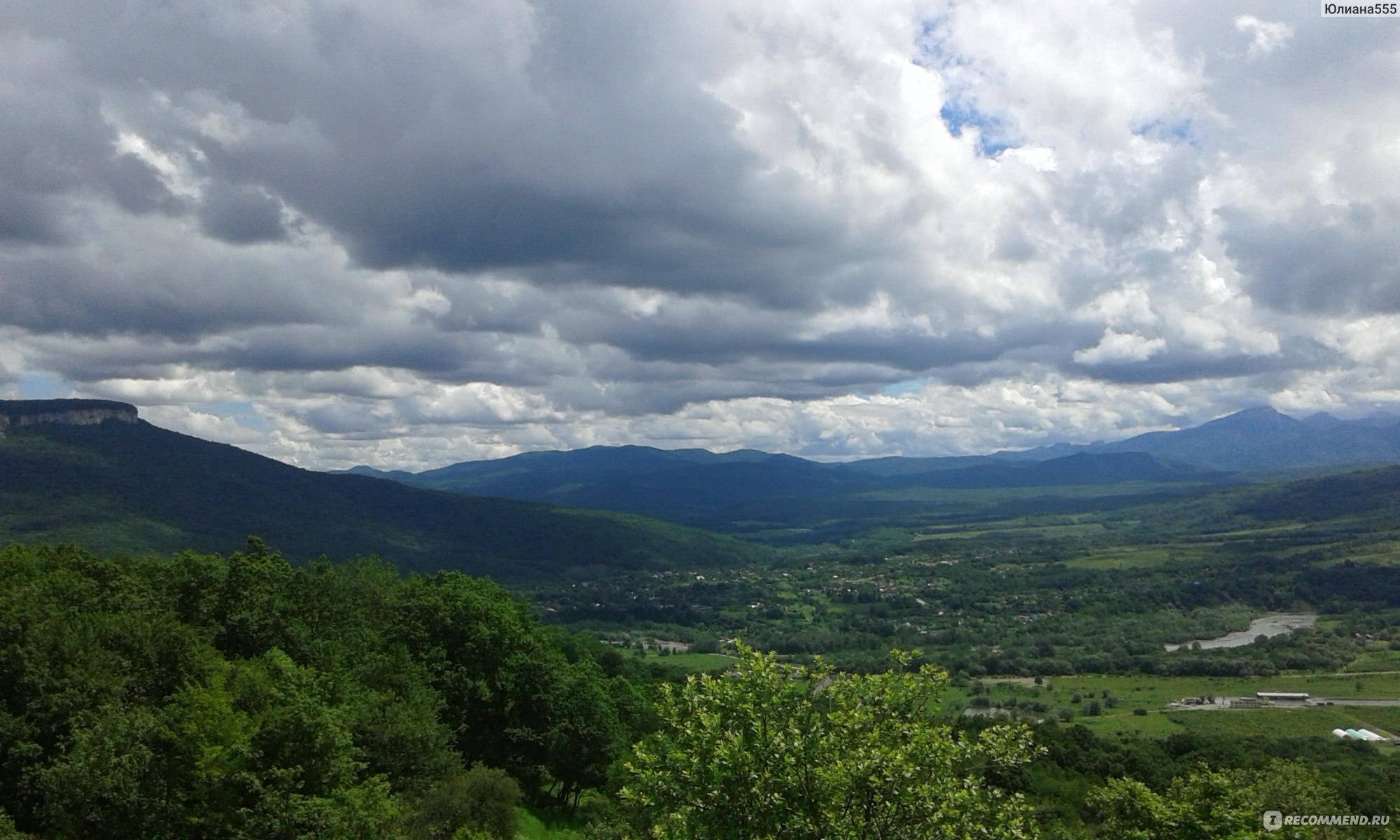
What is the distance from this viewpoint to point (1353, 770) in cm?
6381

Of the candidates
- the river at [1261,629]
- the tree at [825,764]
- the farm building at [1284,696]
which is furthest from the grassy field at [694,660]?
the tree at [825,764]

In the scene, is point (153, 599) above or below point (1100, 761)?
above

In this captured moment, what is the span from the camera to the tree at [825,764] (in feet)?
47.4

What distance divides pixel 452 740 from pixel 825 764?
38264mm

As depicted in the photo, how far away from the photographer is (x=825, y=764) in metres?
15.6

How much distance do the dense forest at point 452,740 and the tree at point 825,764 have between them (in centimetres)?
6

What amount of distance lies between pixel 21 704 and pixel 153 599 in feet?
38.4

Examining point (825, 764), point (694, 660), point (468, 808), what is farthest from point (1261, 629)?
point (825, 764)

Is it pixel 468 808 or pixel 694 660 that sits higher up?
pixel 468 808

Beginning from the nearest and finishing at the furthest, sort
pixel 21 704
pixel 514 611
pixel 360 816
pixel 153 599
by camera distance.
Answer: pixel 360 816 < pixel 21 704 < pixel 153 599 < pixel 514 611

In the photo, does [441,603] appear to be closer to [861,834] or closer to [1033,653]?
[861,834]

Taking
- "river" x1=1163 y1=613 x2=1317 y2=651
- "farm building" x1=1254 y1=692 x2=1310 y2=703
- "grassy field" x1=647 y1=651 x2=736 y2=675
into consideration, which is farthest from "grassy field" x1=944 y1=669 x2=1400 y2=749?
"grassy field" x1=647 y1=651 x2=736 y2=675

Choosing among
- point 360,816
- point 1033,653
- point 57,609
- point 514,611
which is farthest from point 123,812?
point 1033,653

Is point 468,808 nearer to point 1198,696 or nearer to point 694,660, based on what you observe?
point 1198,696
